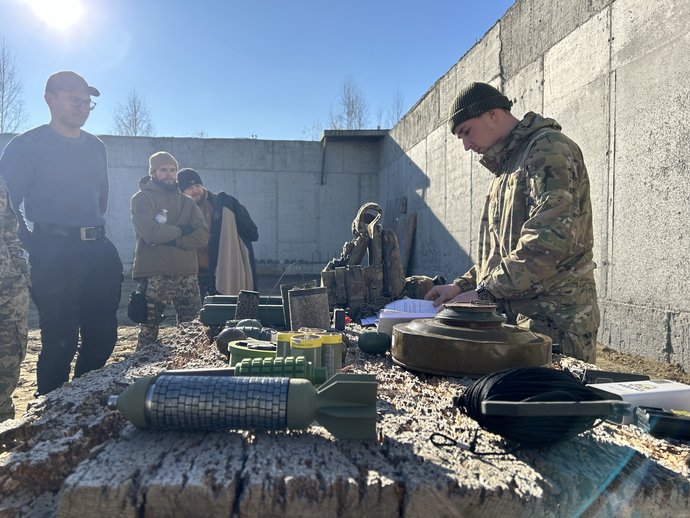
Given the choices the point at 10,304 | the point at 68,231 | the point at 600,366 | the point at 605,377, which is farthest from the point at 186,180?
the point at 605,377

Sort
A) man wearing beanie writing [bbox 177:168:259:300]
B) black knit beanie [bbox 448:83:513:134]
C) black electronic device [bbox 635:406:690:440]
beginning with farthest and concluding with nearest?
man wearing beanie writing [bbox 177:168:259:300] < black knit beanie [bbox 448:83:513:134] < black electronic device [bbox 635:406:690:440]

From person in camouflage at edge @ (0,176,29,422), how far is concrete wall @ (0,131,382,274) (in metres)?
9.95

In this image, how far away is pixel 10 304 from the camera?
265 centimetres

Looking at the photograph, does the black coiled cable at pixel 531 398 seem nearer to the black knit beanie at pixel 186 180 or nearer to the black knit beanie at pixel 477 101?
the black knit beanie at pixel 477 101

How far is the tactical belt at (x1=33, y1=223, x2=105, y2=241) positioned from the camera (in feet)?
10.2

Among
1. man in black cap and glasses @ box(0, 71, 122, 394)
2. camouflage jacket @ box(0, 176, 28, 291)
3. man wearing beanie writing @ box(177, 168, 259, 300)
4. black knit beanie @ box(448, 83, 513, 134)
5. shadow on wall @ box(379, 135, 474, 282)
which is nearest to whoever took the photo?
black knit beanie @ box(448, 83, 513, 134)

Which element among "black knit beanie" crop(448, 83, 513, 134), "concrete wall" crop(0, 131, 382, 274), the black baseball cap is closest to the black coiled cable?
"black knit beanie" crop(448, 83, 513, 134)

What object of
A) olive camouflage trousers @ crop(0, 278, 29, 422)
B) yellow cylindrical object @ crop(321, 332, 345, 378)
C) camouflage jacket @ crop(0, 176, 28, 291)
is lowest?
olive camouflage trousers @ crop(0, 278, 29, 422)

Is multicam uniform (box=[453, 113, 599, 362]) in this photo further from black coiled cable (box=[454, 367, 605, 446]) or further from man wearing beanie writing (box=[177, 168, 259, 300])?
man wearing beanie writing (box=[177, 168, 259, 300])

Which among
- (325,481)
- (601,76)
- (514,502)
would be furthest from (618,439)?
(601,76)

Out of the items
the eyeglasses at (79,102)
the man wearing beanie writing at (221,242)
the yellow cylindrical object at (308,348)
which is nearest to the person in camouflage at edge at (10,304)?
the eyeglasses at (79,102)

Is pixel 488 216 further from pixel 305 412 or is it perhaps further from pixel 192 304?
pixel 192 304

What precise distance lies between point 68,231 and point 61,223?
0.06m

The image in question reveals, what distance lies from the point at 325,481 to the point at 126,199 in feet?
42.3
